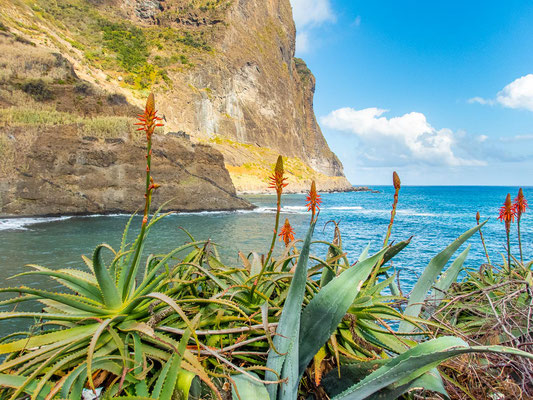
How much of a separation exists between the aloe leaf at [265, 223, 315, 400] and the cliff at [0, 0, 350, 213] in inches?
977

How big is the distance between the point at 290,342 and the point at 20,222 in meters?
20.7

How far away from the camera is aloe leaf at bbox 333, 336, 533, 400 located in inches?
35.6

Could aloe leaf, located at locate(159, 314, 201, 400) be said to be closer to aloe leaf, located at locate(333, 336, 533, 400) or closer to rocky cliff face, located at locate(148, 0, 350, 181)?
aloe leaf, located at locate(333, 336, 533, 400)

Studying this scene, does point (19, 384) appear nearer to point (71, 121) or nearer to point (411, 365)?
point (411, 365)

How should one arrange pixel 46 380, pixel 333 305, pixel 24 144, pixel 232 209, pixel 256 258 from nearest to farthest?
pixel 46 380, pixel 333 305, pixel 256 258, pixel 24 144, pixel 232 209

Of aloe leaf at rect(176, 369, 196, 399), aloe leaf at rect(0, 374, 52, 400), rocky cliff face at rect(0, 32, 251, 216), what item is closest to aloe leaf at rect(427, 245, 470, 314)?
aloe leaf at rect(176, 369, 196, 399)

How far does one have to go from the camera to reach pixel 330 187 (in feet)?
311

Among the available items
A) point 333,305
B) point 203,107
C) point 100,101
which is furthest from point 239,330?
point 203,107

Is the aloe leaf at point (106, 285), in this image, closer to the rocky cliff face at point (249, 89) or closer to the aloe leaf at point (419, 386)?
the aloe leaf at point (419, 386)

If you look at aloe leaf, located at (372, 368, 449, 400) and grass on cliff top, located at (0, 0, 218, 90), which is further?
grass on cliff top, located at (0, 0, 218, 90)

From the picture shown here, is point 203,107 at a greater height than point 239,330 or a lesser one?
greater

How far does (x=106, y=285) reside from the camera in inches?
46.9

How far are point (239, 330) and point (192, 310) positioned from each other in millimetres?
252

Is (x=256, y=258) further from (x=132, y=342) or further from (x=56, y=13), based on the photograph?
(x=56, y=13)
